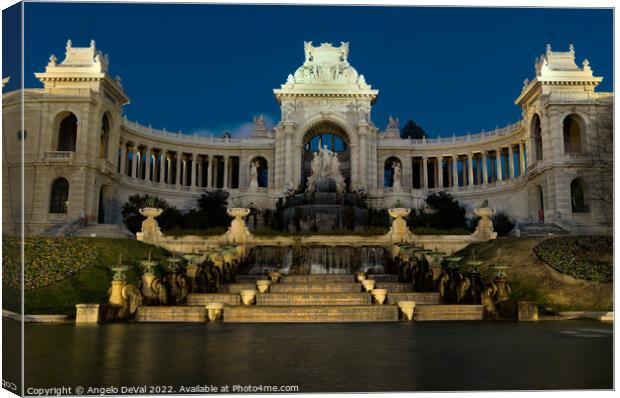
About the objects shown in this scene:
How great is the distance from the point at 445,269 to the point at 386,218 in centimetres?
2879

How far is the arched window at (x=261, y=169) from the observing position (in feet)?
228

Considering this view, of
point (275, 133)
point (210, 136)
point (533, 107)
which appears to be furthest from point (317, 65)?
point (533, 107)

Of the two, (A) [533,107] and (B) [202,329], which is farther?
(A) [533,107]

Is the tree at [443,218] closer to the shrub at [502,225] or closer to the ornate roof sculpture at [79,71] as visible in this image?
the shrub at [502,225]

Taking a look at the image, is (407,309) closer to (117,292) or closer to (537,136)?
(117,292)

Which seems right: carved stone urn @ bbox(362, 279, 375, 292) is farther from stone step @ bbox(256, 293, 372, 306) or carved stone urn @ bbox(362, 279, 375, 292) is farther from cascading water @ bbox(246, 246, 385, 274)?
cascading water @ bbox(246, 246, 385, 274)

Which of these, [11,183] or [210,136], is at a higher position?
[210,136]

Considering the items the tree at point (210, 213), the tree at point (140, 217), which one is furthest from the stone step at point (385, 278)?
the tree at point (140, 217)

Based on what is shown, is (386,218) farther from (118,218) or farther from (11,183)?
(11,183)

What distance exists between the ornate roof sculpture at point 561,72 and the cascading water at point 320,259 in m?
31.5

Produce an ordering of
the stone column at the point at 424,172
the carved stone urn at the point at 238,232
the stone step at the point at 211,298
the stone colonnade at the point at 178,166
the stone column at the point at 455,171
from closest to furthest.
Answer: the stone step at the point at 211,298, the carved stone urn at the point at 238,232, the stone colonnade at the point at 178,166, the stone column at the point at 455,171, the stone column at the point at 424,172

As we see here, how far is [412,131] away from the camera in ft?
303

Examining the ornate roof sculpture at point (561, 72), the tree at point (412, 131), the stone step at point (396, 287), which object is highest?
the tree at point (412, 131)

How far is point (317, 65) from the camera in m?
70.2
